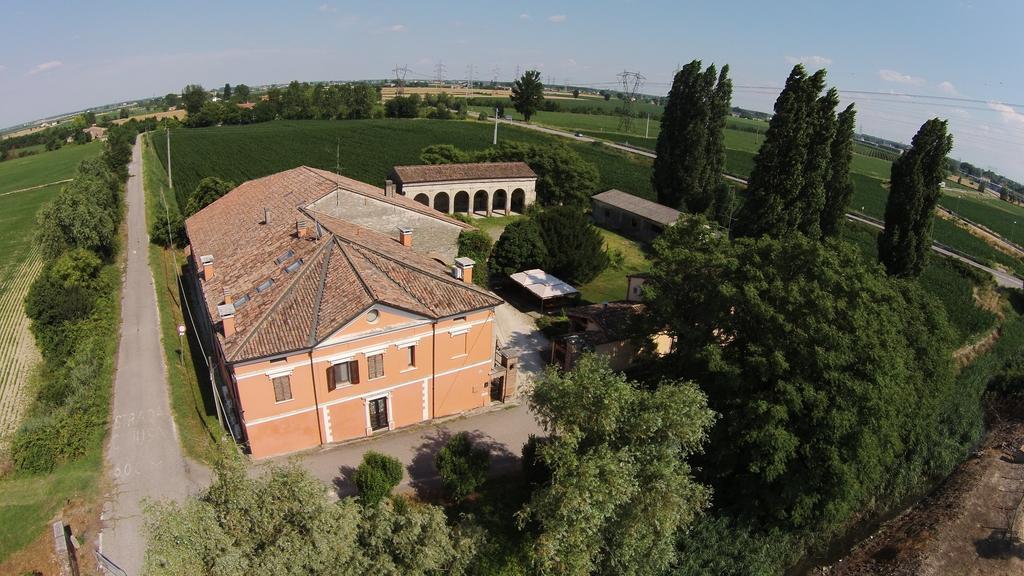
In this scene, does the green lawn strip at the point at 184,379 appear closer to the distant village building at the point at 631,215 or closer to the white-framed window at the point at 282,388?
the white-framed window at the point at 282,388

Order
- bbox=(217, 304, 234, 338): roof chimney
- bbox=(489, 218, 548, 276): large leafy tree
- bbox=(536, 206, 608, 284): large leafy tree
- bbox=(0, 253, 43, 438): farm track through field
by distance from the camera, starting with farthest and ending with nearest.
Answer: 1. bbox=(536, 206, 608, 284): large leafy tree
2. bbox=(489, 218, 548, 276): large leafy tree
3. bbox=(0, 253, 43, 438): farm track through field
4. bbox=(217, 304, 234, 338): roof chimney

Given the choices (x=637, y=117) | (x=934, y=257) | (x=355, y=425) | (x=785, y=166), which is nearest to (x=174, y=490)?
(x=355, y=425)

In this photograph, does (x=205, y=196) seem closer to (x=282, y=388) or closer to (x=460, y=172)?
(x=460, y=172)

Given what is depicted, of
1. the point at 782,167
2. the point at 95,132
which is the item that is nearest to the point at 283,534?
the point at 782,167

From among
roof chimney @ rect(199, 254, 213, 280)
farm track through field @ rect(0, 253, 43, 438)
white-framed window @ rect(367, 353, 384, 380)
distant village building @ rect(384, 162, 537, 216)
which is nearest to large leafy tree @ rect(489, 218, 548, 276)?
white-framed window @ rect(367, 353, 384, 380)

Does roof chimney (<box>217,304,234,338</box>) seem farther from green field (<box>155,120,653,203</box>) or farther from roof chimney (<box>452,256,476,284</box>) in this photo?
green field (<box>155,120,653,203</box>)

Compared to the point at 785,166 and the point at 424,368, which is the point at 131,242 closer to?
the point at 424,368
